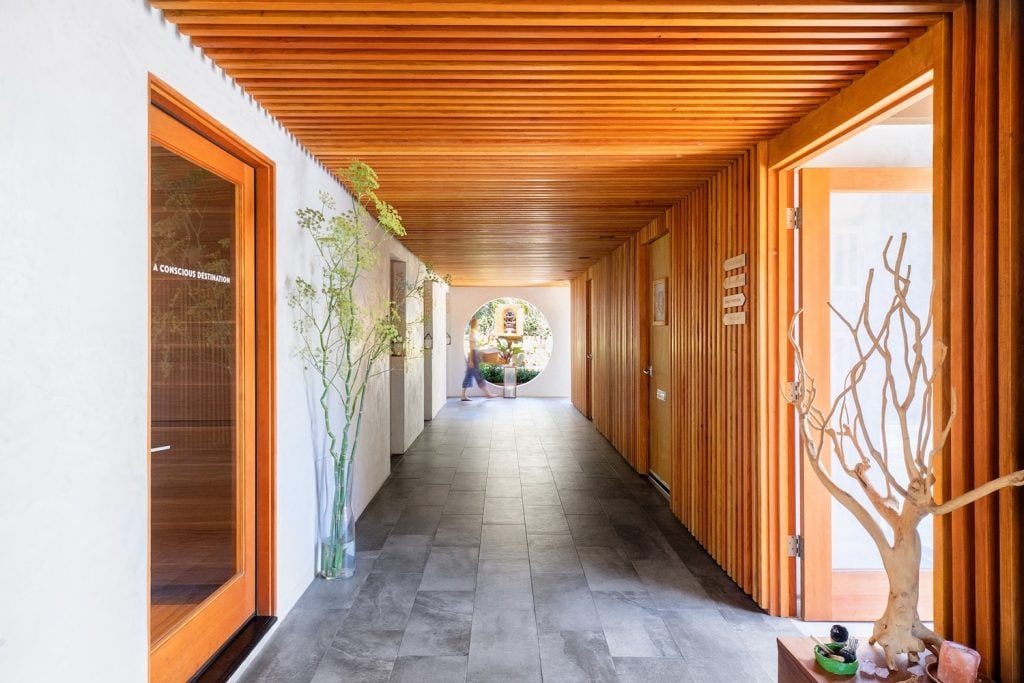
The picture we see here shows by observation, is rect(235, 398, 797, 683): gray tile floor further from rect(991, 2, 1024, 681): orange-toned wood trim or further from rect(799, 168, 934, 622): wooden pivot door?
rect(991, 2, 1024, 681): orange-toned wood trim

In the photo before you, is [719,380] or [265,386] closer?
[265,386]

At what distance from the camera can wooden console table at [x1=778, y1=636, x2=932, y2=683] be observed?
1568mm

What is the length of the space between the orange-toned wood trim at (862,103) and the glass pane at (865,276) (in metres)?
0.38

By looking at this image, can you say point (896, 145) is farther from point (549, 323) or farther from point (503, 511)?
point (549, 323)

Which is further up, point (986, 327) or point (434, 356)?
point (986, 327)

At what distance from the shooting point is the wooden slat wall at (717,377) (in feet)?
10.3

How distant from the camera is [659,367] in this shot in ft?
18.0

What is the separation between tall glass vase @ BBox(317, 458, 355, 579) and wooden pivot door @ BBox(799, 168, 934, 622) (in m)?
2.55

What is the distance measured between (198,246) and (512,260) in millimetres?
6097

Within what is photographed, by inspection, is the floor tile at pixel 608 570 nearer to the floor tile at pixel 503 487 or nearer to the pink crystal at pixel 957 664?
the floor tile at pixel 503 487

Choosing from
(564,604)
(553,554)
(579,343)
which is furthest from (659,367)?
(579,343)
